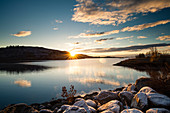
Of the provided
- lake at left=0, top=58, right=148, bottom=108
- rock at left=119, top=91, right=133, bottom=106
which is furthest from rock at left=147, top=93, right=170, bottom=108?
lake at left=0, top=58, right=148, bottom=108

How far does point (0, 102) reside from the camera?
10.1 metres

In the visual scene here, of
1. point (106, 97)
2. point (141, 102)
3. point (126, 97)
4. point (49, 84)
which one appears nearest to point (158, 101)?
point (141, 102)

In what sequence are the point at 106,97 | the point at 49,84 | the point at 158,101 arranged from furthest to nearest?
the point at 49,84 → the point at 106,97 → the point at 158,101

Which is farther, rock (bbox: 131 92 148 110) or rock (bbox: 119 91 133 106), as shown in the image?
rock (bbox: 119 91 133 106)

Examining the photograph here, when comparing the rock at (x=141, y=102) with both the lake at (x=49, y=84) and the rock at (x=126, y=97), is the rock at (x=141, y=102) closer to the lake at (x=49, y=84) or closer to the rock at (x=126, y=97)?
the rock at (x=126, y=97)

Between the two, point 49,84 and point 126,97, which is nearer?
point 126,97

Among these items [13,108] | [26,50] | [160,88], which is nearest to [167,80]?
→ [160,88]

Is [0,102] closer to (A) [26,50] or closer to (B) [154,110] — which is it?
(B) [154,110]

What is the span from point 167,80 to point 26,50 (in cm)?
17771

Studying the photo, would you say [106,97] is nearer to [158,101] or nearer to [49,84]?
[158,101]

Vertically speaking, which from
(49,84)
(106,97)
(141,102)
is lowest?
(49,84)

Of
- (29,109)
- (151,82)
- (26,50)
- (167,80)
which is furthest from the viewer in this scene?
(26,50)

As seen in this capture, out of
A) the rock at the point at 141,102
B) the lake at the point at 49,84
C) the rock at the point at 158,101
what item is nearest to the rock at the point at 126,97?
the rock at the point at 141,102

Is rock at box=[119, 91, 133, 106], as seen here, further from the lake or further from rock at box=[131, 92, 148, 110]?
the lake
